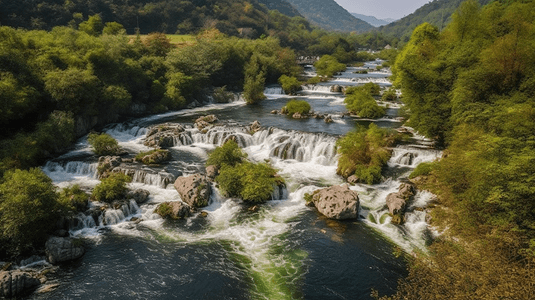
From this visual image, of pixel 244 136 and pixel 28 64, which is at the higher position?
pixel 28 64

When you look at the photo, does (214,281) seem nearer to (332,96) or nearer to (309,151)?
(309,151)

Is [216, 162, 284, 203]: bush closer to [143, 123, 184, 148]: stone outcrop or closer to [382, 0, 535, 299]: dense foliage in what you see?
[382, 0, 535, 299]: dense foliage

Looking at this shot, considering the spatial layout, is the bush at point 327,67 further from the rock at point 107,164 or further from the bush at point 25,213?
the bush at point 25,213

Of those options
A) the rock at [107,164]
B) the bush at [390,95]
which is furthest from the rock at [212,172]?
the bush at [390,95]

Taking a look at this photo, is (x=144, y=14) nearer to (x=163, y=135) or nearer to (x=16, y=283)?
(x=163, y=135)

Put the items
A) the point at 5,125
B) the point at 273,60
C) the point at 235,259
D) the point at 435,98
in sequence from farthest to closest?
the point at 273,60, the point at 5,125, the point at 435,98, the point at 235,259

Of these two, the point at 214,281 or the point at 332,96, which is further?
the point at 332,96

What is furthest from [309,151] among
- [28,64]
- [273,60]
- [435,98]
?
[273,60]
